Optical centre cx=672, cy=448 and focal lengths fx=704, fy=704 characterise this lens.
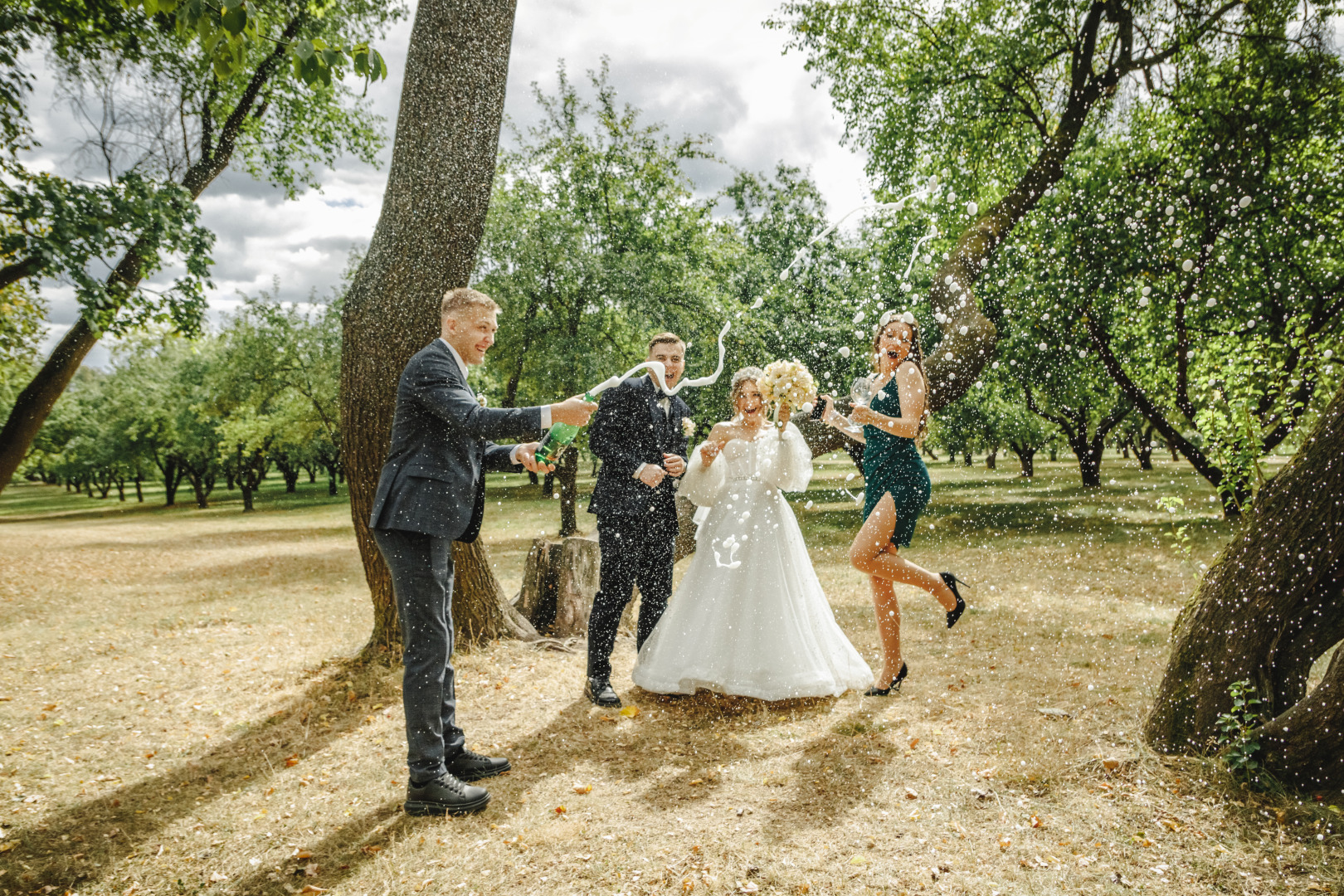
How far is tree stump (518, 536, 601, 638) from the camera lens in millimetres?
6695

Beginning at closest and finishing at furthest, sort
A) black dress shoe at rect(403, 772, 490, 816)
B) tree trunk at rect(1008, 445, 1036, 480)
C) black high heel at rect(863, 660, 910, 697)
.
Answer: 1. black dress shoe at rect(403, 772, 490, 816)
2. black high heel at rect(863, 660, 910, 697)
3. tree trunk at rect(1008, 445, 1036, 480)

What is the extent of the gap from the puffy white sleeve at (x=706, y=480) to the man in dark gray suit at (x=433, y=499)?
1787mm

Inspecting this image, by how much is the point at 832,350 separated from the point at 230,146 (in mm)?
11806

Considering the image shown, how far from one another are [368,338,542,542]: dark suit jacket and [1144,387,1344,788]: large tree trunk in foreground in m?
3.65

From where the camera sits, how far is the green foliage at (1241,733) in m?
3.38

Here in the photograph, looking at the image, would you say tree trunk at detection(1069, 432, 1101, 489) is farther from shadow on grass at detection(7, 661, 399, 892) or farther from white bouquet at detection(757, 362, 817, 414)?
shadow on grass at detection(7, 661, 399, 892)

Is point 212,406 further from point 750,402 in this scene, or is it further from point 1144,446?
point 1144,446

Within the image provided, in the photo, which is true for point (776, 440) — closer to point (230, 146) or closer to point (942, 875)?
point (942, 875)

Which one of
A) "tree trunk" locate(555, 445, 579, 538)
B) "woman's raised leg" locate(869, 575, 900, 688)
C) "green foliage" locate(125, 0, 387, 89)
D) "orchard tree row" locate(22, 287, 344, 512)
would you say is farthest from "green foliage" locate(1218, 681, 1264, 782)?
"orchard tree row" locate(22, 287, 344, 512)

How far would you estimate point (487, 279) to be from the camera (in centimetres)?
1479

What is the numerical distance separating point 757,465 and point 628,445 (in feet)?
3.06

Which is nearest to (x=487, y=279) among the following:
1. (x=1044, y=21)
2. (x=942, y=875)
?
(x=1044, y=21)

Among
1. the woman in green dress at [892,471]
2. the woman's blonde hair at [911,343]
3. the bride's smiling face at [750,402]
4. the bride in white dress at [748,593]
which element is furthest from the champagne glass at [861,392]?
→ the bride's smiling face at [750,402]

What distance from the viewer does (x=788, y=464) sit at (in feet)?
16.4
